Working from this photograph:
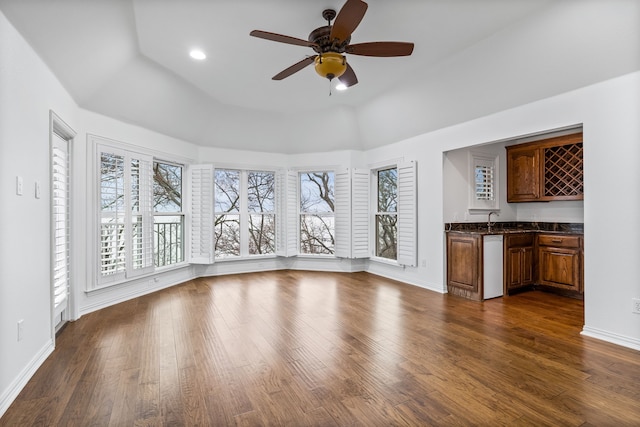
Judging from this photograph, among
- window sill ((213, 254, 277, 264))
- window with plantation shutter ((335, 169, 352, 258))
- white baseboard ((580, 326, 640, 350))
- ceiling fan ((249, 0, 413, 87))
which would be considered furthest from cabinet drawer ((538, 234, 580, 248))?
window sill ((213, 254, 277, 264))

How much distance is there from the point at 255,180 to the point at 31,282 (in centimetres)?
419

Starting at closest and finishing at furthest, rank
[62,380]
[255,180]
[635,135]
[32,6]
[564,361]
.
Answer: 1. [32,6]
2. [62,380]
3. [564,361]
4. [635,135]
5. [255,180]

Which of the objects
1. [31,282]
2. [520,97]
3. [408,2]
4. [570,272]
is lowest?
[570,272]

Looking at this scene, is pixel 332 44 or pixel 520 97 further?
pixel 520 97

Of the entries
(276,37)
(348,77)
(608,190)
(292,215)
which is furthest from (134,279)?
(608,190)

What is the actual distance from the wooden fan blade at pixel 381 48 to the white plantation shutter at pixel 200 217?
12.2ft

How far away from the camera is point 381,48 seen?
2.64 m

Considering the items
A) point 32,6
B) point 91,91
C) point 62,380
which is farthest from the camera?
point 91,91

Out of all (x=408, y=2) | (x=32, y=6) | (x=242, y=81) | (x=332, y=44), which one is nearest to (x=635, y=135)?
(x=408, y=2)

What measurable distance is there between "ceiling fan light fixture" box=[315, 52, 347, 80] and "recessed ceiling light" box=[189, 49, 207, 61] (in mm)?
1642

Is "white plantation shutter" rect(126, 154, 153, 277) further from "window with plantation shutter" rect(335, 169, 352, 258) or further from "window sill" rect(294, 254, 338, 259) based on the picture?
"window with plantation shutter" rect(335, 169, 352, 258)

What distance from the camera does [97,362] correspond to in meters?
2.55

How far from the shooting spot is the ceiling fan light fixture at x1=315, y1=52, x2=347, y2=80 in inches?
101

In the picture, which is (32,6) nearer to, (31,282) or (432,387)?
(31,282)
